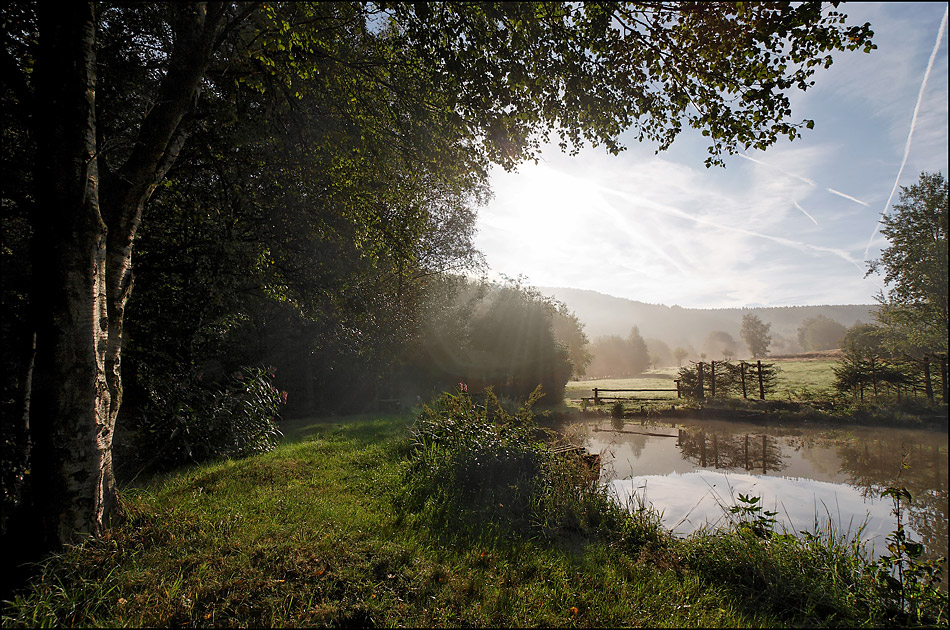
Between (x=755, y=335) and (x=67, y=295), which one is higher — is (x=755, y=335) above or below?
Answer: below

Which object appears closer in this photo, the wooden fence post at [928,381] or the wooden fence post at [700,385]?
the wooden fence post at [928,381]

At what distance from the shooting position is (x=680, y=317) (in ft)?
590

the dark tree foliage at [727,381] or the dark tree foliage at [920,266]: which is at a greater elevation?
the dark tree foliage at [920,266]

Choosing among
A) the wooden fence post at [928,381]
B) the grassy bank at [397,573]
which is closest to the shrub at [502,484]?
the grassy bank at [397,573]

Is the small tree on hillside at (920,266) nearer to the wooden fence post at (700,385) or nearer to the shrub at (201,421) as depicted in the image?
the wooden fence post at (700,385)

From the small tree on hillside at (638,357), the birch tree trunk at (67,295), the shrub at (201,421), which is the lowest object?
the small tree on hillside at (638,357)

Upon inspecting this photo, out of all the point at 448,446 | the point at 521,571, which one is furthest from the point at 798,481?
the point at 521,571

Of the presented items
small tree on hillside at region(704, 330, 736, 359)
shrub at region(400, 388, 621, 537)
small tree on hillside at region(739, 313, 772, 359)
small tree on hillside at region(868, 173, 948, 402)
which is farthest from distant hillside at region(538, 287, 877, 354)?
shrub at region(400, 388, 621, 537)

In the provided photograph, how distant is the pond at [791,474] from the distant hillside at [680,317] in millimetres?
148262

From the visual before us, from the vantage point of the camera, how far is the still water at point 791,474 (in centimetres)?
631

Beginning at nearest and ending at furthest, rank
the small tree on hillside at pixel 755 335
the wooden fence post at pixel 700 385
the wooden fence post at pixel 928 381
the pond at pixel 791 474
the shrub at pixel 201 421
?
the pond at pixel 791 474 → the shrub at pixel 201 421 → the wooden fence post at pixel 928 381 → the wooden fence post at pixel 700 385 → the small tree on hillside at pixel 755 335

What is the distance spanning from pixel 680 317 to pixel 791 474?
188851 millimetres

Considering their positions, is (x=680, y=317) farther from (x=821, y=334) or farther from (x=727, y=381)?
(x=727, y=381)

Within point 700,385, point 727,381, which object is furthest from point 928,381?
point 700,385
